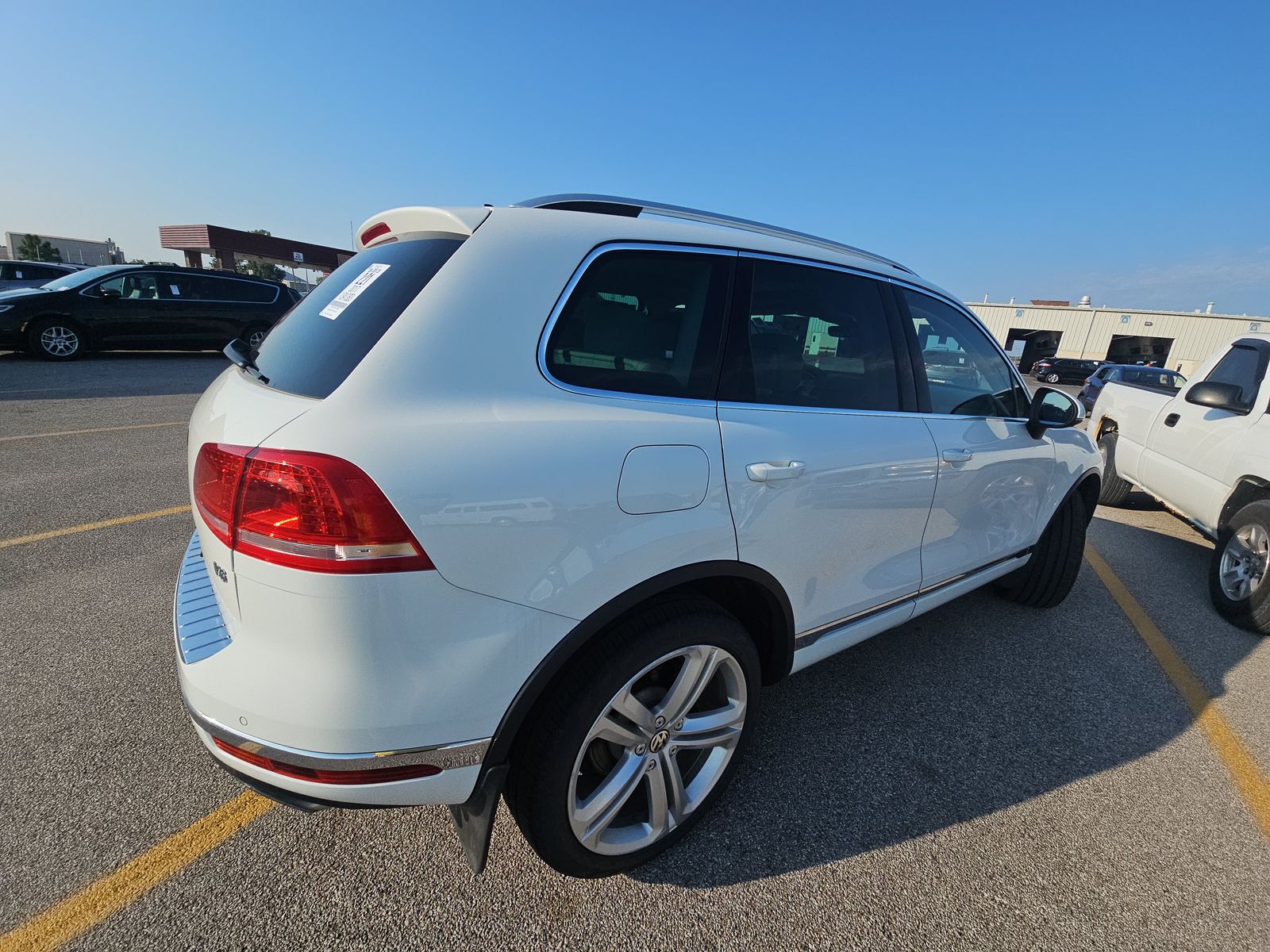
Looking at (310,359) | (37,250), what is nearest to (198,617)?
(310,359)

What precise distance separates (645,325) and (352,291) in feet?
2.71

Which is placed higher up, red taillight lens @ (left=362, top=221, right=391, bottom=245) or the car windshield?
red taillight lens @ (left=362, top=221, right=391, bottom=245)

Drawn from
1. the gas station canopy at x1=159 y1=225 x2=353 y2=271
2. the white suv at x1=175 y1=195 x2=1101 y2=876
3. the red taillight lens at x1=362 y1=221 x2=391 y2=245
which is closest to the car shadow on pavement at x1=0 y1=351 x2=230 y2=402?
the red taillight lens at x1=362 y1=221 x2=391 y2=245

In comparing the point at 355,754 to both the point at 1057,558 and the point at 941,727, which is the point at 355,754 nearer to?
the point at 941,727

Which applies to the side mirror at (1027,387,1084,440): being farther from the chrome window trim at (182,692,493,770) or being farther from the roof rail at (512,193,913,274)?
the chrome window trim at (182,692,493,770)

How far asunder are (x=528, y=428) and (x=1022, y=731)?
253 centimetres

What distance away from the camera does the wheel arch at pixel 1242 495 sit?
3834 millimetres

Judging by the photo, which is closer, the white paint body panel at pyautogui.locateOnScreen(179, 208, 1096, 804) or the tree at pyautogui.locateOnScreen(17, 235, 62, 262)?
the white paint body panel at pyautogui.locateOnScreen(179, 208, 1096, 804)

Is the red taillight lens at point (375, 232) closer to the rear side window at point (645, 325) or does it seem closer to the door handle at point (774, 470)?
the rear side window at point (645, 325)

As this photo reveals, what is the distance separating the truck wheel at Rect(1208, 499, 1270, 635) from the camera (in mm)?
3607

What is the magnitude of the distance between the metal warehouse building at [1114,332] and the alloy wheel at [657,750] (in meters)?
44.1

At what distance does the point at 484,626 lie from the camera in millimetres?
1411

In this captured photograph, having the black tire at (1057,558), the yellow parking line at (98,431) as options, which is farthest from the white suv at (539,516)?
the yellow parking line at (98,431)

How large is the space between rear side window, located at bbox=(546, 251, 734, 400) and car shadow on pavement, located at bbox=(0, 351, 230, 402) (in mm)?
8910
